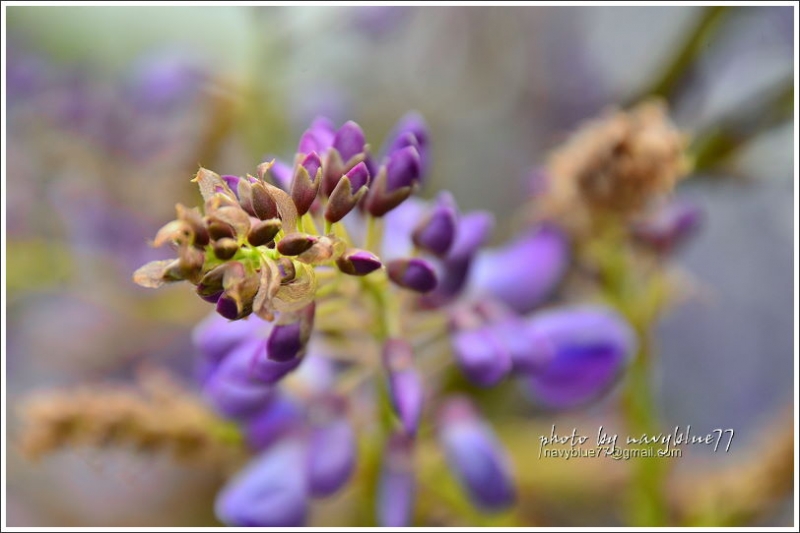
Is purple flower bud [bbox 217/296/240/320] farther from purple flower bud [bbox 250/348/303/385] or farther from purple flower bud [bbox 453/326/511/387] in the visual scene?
purple flower bud [bbox 453/326/511/387]

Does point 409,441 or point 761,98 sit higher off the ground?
point 761,98

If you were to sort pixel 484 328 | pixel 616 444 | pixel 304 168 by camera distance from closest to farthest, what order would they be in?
pixel 304 168, pixel 484 328, pixel 616 444

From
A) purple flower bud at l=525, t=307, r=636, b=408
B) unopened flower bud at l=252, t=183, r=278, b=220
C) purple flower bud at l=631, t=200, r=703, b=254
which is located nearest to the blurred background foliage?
purple flower bud at l=631, t=200, r=703, b=254

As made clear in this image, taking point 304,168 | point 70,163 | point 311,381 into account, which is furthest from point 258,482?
point 70,163

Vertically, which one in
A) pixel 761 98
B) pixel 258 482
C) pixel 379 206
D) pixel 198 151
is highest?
pixel 198 151

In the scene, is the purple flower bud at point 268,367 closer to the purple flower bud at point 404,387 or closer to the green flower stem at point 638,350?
the purple flower bud at point 404,387

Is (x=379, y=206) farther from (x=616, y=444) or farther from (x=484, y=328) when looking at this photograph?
A: (x=616, y=444)

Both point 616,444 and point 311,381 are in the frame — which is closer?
point 311,381
